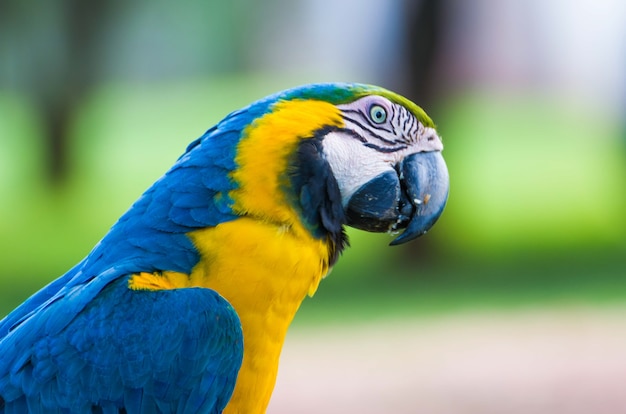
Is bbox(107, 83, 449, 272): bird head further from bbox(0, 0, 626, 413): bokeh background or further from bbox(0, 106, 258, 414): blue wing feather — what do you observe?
bbox(0, 0, 626, 413): bokeh background

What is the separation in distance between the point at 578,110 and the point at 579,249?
4891 millimetres

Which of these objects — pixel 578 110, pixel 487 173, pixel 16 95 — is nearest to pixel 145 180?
pixel 16 95

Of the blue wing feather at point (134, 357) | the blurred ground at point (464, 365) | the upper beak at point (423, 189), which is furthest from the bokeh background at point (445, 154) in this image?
the blue wing feather at point (134, 357)

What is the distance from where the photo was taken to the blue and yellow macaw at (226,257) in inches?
60.6

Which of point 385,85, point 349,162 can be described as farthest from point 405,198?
point 385,85

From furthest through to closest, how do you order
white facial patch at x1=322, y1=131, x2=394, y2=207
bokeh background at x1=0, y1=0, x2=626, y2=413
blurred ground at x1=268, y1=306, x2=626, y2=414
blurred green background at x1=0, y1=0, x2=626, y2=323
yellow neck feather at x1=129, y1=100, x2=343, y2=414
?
1. blurred green background at x1=0, y1=0, x2=626, y2=323
2. bokeh background at x1=0, y1=0, x2=626, y2=413
3. blurred ground at x1=268, y1=306, x2=626, y2=414
4. white facial patch at x1=322, y1=131, x2=394, y2=207
5. yellow neck feather at x1=129, y1=100, x2=343, y2=414

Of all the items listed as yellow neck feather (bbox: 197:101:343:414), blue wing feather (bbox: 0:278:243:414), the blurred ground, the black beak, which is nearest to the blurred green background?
the blurred ground

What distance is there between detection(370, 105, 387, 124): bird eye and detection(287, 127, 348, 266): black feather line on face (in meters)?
0.10

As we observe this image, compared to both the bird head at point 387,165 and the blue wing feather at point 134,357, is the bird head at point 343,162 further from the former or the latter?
the blue wing feather at point 134,357

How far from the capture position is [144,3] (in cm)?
876

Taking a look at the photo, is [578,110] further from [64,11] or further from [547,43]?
[64,11]

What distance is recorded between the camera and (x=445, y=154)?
24.0 ft

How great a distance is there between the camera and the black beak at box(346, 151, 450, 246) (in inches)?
71.7

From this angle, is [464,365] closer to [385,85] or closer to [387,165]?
[387,165]
